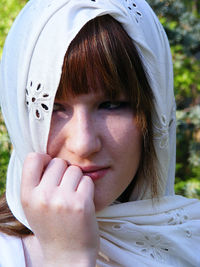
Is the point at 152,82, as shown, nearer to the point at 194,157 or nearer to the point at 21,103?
the point at 21,103

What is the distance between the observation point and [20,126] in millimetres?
1507

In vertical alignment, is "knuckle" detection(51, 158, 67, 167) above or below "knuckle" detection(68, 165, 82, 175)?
above

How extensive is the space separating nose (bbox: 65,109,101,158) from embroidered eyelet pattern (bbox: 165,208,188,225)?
66 cm

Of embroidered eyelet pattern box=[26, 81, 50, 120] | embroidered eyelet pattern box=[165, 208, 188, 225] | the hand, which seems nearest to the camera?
the hand

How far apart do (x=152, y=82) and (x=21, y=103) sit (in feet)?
1.75

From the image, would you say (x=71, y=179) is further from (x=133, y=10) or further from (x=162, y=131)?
(x=133, y=10)

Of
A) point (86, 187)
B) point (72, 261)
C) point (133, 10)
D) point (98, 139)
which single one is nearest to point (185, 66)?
point (133, 10)

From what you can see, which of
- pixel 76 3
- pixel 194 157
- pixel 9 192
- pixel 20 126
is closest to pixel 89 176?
pixel 20 126

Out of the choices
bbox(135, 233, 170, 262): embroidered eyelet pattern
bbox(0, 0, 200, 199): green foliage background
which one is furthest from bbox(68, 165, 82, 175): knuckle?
bbox(0, 0, 200, 199): green foliage background

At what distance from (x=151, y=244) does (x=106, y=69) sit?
840 millimetres

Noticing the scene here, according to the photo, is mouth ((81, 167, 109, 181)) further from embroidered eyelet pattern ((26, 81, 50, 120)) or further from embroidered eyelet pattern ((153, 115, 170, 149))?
embroidered eyelet pattern ((153, 115, 170, 149))

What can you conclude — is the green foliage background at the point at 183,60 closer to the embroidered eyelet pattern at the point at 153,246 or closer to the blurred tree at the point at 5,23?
the blurred tree at the point at 5,23

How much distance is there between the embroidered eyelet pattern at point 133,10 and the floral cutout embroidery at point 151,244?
0.88 m

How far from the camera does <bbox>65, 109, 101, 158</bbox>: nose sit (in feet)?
4.34
